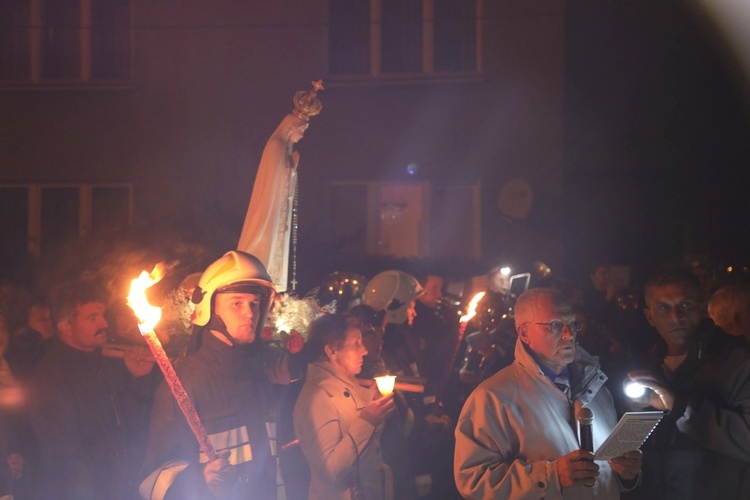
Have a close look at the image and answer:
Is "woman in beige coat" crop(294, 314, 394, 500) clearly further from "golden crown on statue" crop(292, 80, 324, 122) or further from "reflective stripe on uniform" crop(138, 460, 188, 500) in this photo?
"golden crown on statue" crop(292, 80, 324, 122)

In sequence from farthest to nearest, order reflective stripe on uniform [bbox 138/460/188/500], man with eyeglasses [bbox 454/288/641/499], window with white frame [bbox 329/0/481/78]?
window with white frame [bbox 329/0/481/78] → reflective stripe on uniform [bbox 138/460/188/500] → man with eyeglasses [bbox 454/288/641/499]

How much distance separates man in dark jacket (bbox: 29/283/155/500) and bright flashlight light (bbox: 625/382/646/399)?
2892 millimetres

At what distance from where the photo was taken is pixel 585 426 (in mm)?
3924

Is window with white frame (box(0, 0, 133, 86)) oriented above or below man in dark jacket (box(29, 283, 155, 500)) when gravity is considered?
above

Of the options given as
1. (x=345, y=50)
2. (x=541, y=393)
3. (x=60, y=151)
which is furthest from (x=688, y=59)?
(x=541, y=393)

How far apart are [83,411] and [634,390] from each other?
10.1 ft

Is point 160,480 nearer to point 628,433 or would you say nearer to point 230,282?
point 230,282

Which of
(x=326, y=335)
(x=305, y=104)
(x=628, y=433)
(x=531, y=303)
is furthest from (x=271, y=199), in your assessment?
(x=628, y=433)

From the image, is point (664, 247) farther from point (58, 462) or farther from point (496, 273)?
point (58, 462)

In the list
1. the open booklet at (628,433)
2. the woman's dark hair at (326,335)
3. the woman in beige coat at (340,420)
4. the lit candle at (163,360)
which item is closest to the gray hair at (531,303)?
the open booklet at (628,433)

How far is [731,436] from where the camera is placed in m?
4.57

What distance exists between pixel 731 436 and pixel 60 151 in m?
12.7

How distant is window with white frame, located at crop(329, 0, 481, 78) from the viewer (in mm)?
14352

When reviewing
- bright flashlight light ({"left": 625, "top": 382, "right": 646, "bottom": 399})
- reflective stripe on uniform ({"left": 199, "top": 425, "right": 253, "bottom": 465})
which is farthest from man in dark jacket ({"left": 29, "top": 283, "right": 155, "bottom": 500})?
bright flashlight light ({"left": 625, "top": 382, "right": 646, "bottom": 399})
